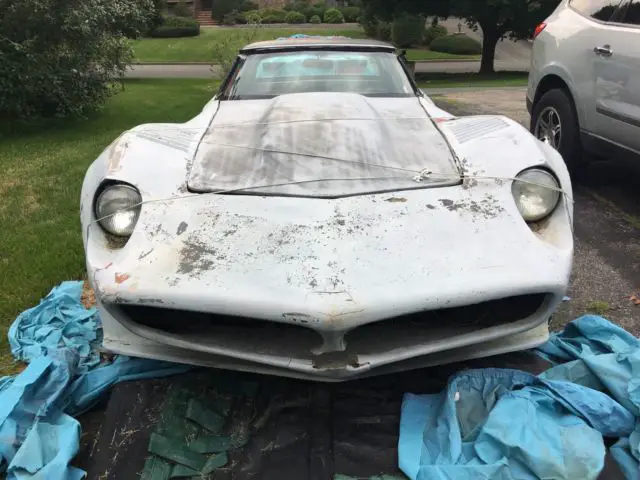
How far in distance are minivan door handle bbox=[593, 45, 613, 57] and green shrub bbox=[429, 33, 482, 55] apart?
30901mm

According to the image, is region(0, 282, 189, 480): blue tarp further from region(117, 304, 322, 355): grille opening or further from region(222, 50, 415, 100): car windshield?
region(222, 50, 415, 100): car windshield

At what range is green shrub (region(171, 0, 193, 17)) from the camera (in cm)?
4934

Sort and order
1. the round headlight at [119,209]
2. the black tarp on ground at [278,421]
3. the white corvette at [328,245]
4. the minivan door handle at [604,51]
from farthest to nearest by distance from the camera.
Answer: the minivan door handle at [604,51] < the round headlight at [119,209] < the black tarp on ground at [278,421] < the white corvette at [328,245]

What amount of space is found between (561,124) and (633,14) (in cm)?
96

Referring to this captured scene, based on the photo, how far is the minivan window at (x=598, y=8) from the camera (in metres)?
4.39

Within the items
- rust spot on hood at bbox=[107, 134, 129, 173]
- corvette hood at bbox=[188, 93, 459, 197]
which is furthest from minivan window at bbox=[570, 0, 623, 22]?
rust spot on hood at bbox=[107, 134, 129, 173]

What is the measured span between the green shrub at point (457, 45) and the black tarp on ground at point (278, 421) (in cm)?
3364

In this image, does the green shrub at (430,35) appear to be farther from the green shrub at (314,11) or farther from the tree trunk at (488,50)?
the tree trunk at (488,50)

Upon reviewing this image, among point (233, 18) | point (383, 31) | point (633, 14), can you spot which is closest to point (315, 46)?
point (633, 14)

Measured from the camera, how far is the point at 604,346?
2.63 meters

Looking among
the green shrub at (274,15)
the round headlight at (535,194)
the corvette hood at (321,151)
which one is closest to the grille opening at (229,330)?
the corvette hood at (321,151)

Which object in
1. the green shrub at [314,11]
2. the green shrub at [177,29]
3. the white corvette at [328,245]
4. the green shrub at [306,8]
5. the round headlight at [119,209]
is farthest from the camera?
the green shrub at [306,8]

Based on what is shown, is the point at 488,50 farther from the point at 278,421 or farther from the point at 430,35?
the point at 278,421

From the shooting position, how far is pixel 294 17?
149 feet
